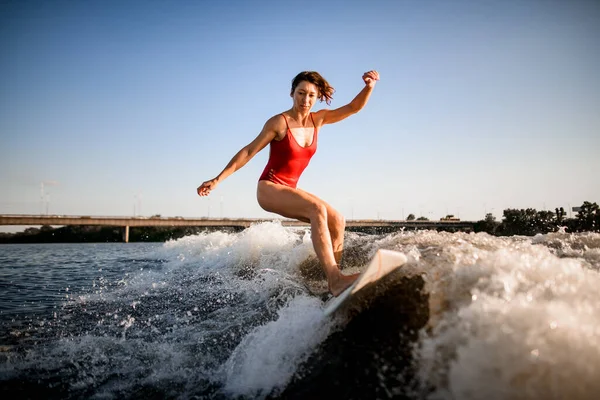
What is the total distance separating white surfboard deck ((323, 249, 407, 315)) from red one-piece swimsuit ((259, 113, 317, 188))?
6.34 ft

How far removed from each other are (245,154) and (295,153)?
63 cm

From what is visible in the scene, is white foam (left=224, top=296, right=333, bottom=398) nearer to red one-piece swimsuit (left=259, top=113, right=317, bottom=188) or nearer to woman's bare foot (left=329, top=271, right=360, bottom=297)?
woman's bare foot (left=329, top=271, right=360, bottom=297)

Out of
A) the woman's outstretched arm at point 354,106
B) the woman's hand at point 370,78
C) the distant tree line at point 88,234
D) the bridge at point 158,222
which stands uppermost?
the woman's hand at point 370,78

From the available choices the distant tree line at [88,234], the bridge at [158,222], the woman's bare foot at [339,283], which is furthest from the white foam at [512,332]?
the distant tree line at [88,234]

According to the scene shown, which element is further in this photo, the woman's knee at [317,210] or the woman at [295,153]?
the woman at [295,153]

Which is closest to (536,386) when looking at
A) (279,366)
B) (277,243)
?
(279,366)

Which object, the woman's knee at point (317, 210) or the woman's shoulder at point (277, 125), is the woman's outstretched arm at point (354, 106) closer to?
the woman's shoulder at point (277, 125)

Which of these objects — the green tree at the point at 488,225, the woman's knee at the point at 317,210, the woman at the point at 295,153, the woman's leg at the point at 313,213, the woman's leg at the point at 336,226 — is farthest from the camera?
the green tree at the point at 488,225

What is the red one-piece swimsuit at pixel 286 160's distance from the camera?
423 cm

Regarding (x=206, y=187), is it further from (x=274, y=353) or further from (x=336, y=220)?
(x=274, y=353)

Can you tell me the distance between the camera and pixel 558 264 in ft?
8.65

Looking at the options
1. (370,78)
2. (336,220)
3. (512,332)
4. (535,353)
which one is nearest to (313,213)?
(336,220)

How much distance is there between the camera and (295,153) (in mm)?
4270

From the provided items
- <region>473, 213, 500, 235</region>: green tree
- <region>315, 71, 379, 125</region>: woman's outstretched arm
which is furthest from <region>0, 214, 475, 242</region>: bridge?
<region>315, 71, 379, 125</region>: woman's outstretched arm
